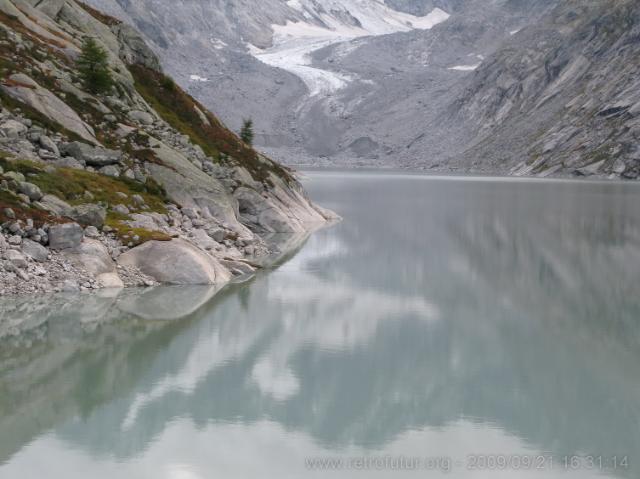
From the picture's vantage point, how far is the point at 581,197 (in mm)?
93688

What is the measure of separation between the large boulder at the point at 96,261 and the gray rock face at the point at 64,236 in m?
0.26

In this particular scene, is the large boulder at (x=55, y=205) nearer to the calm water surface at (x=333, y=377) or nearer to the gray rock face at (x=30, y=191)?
the gray rock face at (x=30, y=191)

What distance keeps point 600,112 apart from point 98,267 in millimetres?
163668

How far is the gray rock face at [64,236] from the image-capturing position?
28438 millimetres

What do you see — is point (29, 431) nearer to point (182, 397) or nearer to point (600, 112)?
point (182, 397)

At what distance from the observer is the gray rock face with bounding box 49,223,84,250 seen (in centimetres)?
2844

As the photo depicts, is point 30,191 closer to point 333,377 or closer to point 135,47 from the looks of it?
point 333,377

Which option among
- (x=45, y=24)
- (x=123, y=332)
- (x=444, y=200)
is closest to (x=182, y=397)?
(x=123, y=332)

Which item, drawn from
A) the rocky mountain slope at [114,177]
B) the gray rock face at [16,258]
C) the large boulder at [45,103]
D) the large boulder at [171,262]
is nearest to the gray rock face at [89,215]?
the rocky mountain slope at [114,177]

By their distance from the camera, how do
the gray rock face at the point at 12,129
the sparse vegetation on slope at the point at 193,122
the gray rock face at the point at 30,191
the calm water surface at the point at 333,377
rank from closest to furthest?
the calm water surface at the point at 333,377 < the gray rock face at the point at 30,191 < the gray rock face at the point at 12,129 < the sparse vegetation on slope at the point at 193,122

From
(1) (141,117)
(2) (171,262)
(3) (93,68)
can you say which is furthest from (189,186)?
(2) (171,262)

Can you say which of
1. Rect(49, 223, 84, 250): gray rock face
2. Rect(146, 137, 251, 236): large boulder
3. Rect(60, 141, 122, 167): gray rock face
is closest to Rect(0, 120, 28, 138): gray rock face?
Rect(60, 141, 122, 167): gray rock face

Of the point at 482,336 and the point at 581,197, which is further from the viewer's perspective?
the point at 581,197

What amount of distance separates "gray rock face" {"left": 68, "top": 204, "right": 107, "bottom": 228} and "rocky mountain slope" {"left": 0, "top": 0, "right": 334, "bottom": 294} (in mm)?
55
